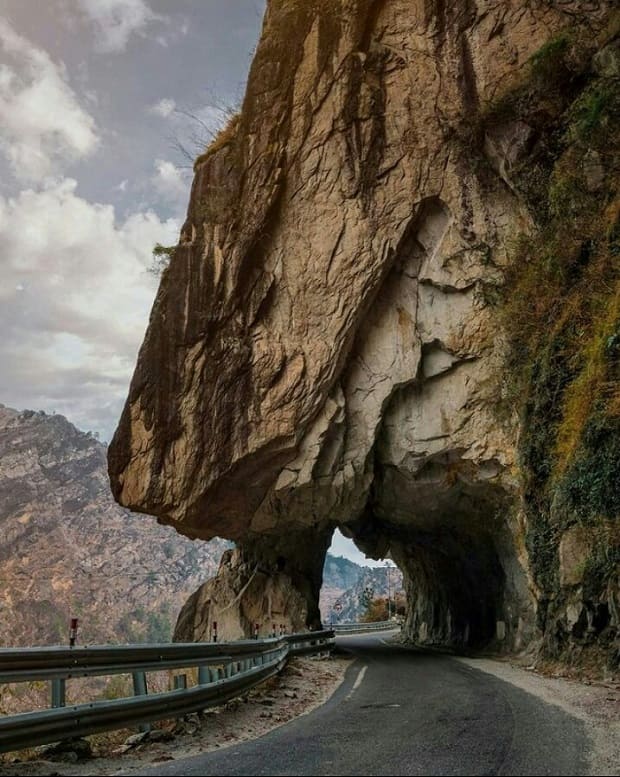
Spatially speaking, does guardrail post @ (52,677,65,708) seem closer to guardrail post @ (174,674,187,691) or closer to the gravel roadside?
the gravel roadside

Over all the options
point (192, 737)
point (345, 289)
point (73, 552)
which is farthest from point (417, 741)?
point (73, 552)

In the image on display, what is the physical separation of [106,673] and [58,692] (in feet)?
2.06

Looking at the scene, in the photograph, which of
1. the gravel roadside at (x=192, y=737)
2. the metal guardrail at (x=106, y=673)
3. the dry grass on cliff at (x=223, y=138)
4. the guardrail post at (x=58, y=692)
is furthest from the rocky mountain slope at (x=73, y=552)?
the guardrail post at (x=58, y=692)

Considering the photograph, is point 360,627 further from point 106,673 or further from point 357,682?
point 106,673

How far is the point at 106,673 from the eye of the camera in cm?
556

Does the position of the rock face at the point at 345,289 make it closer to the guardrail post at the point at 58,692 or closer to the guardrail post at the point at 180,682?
the guardrail post at the point at 180,682

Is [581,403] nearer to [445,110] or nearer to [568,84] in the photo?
[568,84]

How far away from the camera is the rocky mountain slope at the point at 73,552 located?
108 meters

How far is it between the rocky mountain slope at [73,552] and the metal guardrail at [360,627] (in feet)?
210

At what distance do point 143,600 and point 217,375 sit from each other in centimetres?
12992

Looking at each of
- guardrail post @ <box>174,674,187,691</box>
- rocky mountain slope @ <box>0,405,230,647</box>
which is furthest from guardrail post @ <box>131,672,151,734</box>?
rocky mountain slope @ <box>0,405,230,647</box>

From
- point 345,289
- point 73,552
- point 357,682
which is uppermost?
point 345,289

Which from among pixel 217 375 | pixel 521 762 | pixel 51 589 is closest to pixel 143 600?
pixel 51 589

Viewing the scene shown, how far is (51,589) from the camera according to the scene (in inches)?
4552
